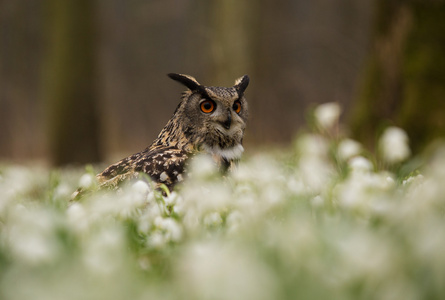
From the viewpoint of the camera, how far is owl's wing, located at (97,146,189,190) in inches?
125

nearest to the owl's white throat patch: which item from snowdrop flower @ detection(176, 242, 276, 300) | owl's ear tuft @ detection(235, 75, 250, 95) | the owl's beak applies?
the owl's beak

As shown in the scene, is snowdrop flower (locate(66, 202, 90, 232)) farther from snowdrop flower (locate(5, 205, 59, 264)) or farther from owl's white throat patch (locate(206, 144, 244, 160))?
owl's white throat patch (locate(206, 144, 244, 160))

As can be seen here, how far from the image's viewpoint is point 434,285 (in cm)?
127

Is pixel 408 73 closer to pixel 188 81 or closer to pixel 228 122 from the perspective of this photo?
pixel 228 122

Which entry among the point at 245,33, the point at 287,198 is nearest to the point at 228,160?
the point at 287,198

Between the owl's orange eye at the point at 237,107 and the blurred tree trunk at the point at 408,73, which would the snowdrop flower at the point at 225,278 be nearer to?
the owl's orange eye at the point at 237,107

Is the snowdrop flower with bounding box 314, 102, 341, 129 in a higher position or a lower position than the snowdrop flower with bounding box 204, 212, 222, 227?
higher

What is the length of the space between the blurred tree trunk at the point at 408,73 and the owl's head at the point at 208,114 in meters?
2.24

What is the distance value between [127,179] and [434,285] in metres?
2.18

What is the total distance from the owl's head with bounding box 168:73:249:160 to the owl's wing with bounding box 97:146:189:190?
1.50 ft

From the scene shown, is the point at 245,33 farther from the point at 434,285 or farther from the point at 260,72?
the point at 434,285

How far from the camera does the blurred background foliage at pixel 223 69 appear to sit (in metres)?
5.50

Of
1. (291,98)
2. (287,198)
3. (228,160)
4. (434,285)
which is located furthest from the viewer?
(291,98)

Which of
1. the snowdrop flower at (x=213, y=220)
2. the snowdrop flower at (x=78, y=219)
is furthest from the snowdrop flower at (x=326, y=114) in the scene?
the snowdrop flower at (x=78, y=219)
